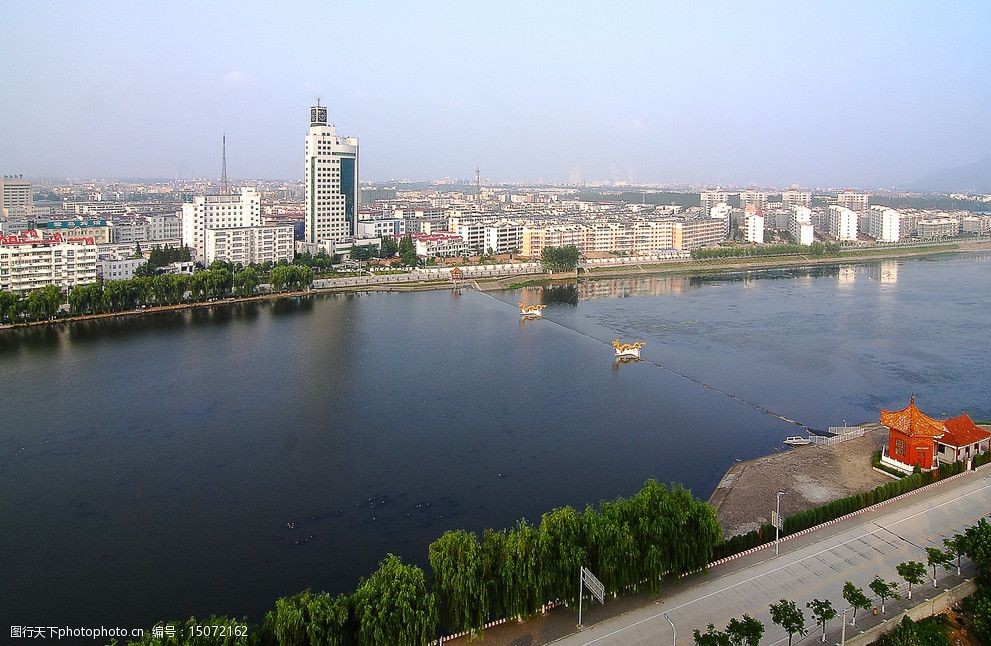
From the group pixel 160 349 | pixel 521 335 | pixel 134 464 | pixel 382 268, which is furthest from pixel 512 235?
pixel 134 464

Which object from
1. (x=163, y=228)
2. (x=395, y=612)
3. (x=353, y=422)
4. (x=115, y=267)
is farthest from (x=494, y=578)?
(x=163, y=228)

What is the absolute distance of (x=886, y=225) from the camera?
2481 centimetres

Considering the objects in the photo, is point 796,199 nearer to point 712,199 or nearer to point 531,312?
point 712,199

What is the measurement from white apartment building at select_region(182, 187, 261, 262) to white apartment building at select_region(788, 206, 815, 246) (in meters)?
15.5

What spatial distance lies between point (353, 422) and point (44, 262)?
7590 mm

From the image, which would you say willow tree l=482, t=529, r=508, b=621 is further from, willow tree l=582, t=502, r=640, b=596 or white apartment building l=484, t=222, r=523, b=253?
white apartment building l=484, t=222, r=523, b=253

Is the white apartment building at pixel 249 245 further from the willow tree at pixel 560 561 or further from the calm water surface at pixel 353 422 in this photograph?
the willow tree at pixel 560 561

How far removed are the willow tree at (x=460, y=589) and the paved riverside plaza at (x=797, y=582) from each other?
131 mm

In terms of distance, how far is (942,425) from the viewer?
5324 mm

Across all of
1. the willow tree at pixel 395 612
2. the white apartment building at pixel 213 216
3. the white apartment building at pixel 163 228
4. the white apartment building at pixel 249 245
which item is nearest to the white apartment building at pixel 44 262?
the white apartment building at pixel 249 245

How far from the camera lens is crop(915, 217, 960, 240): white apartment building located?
25.2 metres

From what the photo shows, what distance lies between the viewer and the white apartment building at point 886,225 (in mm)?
24531

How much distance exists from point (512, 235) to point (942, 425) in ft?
49.7

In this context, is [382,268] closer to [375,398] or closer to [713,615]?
[375,398]
